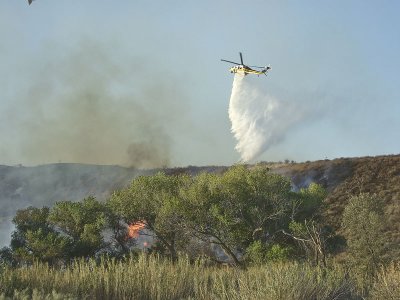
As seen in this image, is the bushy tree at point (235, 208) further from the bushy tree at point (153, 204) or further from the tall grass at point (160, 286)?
the tall grass at point (160, 286)

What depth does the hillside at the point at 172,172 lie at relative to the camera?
6512 centimetres

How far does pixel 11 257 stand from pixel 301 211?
21888 mm

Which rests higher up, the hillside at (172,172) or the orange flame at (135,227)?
the hillside at (172,172)

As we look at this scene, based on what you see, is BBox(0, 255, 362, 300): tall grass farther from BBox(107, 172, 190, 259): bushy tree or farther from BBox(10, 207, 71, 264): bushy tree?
BBox(107, 172, 190, 259): bushy tree

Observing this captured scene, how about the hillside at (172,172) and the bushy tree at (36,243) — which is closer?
the bushy tree at (36,243)

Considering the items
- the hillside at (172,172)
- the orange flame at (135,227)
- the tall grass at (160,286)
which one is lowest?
the tall grass at (160,286)

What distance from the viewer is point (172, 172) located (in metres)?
92.9

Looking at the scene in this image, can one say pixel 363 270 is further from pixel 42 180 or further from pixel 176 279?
pixel 42 180

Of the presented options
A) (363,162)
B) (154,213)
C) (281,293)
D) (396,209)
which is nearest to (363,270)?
(154,213)

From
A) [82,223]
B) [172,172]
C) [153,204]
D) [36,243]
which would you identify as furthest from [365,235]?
[172,172]

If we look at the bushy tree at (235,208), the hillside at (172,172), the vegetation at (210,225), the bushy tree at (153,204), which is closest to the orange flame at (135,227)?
the vegetation at (210,225)

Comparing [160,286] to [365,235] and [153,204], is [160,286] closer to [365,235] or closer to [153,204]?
[365,235]

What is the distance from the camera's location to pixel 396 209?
58531 millimetres

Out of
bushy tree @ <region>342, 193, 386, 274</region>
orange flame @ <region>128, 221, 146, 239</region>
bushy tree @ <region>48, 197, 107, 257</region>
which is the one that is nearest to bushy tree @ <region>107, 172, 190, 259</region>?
orange flame @ <region>128, 221, 146, 239</region>
